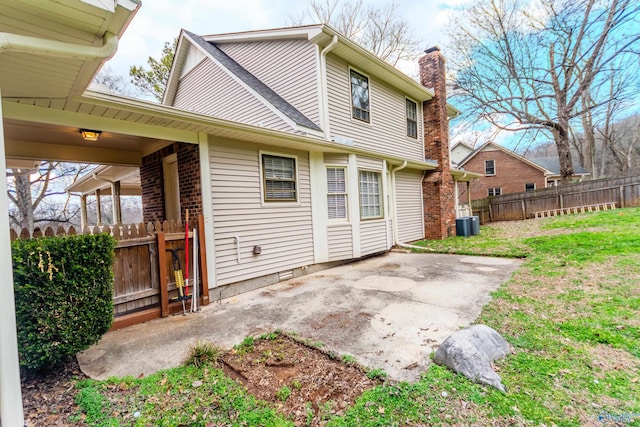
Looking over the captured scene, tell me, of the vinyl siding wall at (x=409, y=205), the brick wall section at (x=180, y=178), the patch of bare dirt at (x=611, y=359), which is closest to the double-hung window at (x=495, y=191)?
the vinyl siding wall at (x=409, y=205)

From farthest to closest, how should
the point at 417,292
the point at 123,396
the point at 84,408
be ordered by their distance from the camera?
the point at 417,292 → the point at 123,396 → the point at 84,408

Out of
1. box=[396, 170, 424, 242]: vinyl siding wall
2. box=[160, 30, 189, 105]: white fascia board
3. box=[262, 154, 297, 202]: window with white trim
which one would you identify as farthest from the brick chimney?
box=[160, 30, 189, 105]: white fascia board

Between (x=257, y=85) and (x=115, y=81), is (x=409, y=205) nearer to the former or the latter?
(x=257, y=85)

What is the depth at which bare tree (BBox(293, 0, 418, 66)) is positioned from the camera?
17.3m

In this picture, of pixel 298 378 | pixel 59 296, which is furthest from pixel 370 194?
pixel 59 296

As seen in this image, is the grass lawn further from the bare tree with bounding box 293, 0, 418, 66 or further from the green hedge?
the bare tree with bounding box 293, 0, 418, 66

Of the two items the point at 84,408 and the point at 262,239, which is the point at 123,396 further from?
the point at 262,239

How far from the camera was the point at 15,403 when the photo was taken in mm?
1920

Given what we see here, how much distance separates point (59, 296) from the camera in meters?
2.47

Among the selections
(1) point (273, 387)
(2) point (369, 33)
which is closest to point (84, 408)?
(1) point (273, 387)

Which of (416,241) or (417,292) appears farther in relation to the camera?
(416,241)

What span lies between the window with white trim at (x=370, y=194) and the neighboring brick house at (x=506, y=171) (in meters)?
19.4

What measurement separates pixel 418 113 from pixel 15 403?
39.7 feet

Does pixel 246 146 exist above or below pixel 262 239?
above
